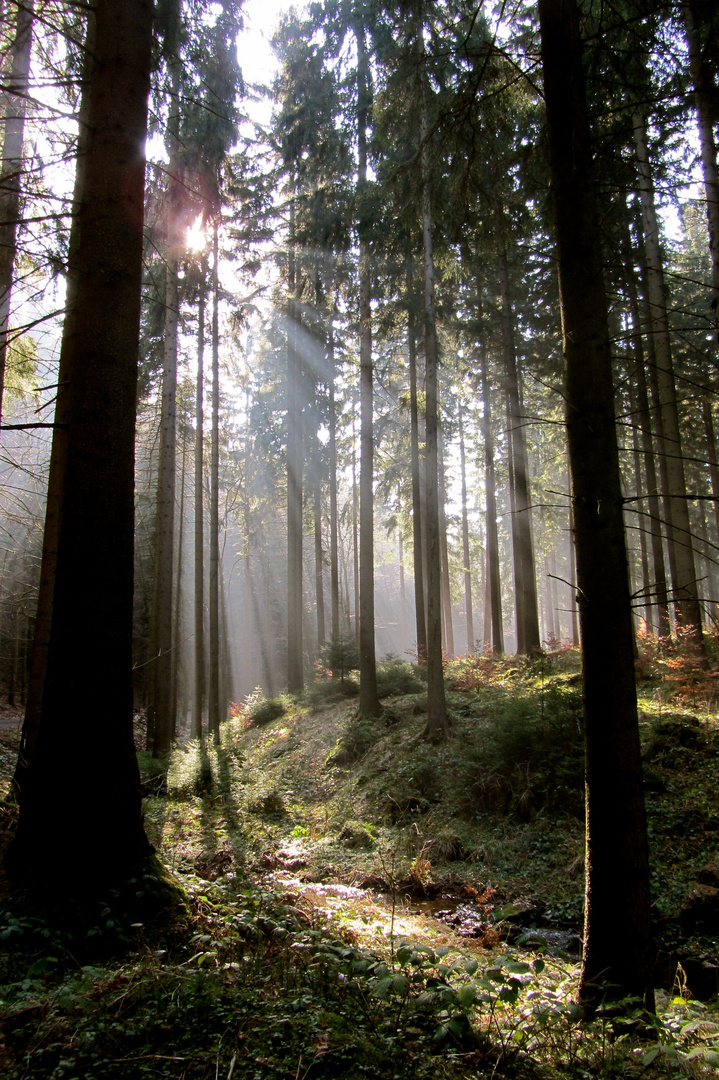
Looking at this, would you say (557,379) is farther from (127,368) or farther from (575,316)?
(127,368)

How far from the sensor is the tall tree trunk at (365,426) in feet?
42.8

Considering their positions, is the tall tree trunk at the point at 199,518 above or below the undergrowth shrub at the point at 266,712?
above

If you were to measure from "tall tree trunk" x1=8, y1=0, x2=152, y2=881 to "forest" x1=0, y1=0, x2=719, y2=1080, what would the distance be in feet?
0.08

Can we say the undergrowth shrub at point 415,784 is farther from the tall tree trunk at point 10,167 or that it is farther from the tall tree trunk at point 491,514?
the tall tree trunk at point 10,167

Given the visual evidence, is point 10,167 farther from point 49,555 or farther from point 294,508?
point 294,508

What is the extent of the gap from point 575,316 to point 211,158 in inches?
405

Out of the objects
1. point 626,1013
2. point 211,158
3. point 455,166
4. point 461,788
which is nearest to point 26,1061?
point 626,1013

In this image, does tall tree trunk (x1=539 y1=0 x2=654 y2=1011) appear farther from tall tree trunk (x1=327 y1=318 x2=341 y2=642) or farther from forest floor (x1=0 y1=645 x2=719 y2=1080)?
tall tree trunk (x1=327 y1=318 x2=341 y2=642)

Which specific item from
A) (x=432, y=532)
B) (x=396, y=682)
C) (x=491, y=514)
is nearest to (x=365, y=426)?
(x=432, y=532)

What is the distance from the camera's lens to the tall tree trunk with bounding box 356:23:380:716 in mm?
13031

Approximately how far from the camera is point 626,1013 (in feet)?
10.8

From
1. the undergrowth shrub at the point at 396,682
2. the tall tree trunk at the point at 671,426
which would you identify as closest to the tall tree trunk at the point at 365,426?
the undergrowth shrub at the point at 396,682

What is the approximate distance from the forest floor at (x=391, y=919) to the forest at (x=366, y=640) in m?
0.03

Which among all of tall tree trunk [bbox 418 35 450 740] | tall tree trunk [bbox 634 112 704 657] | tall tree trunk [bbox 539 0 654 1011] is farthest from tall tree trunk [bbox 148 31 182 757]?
tall tree trunk [bbox 539 0 654 1011]
